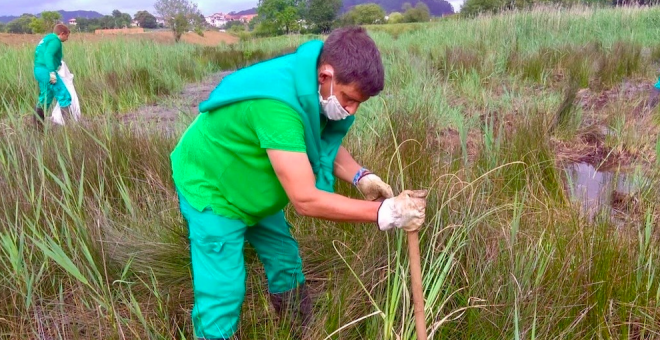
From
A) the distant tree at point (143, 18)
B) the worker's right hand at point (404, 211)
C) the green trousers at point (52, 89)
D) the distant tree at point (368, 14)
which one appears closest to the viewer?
the worker's right hand at point (404, 211)

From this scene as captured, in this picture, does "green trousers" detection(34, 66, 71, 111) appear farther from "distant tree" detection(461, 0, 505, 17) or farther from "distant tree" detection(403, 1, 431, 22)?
"distant tree" detection(403, 1, 431, 22)

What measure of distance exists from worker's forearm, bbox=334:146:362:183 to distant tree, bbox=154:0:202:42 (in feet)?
123

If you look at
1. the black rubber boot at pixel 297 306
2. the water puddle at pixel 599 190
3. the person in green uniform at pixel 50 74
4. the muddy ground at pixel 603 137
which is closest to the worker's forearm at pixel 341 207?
the black rubber boot at pixel 297 306

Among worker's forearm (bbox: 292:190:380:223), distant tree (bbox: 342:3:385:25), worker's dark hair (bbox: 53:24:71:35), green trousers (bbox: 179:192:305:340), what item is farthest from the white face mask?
distant tree (bbox: 342:3:385:25)

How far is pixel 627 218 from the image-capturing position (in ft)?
6.58

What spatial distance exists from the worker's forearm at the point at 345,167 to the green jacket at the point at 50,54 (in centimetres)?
449

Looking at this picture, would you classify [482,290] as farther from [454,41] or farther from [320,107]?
[454,41]

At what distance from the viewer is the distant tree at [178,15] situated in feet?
123

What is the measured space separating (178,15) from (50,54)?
35244mm

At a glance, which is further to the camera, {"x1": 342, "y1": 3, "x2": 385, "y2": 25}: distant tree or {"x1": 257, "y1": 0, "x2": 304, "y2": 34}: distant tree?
{"x1": 342, "y1": 3, "x2": 385, "y2": 25}: distant tree

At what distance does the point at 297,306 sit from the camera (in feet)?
5.85

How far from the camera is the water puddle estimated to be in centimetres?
204

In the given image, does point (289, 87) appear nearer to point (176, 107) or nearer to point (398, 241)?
point (398, 241)

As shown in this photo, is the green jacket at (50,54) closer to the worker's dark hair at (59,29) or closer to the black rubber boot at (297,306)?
the worker's dark hair at (59,29)
